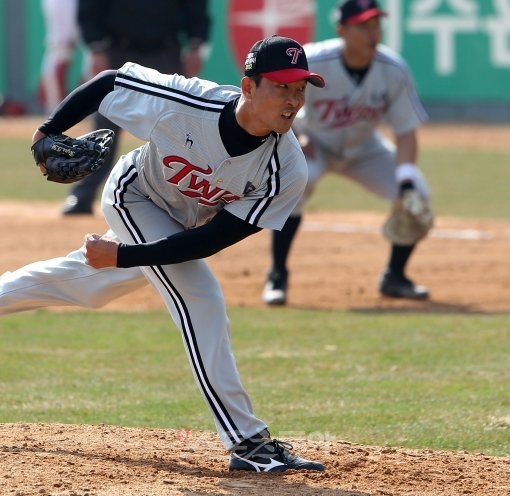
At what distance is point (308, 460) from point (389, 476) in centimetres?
33

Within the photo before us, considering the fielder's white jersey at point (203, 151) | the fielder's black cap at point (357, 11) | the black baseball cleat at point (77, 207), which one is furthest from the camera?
the black baseball cleat at point (77, 207)

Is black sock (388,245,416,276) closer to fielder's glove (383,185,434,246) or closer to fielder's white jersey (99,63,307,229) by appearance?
fielder's glove (383,185,434,246)

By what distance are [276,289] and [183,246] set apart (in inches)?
163

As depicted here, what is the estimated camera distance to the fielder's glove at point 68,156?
4574mm

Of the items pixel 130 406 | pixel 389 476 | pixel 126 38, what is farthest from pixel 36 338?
pixel 126 38

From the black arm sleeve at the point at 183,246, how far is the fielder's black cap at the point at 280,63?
54 centimetres

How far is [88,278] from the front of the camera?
4812mm

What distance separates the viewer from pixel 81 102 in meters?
4.67

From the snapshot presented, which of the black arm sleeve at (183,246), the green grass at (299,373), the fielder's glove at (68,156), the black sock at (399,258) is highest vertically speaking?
the fielder's glove at (68,156)

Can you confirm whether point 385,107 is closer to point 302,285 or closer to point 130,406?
point 302,285

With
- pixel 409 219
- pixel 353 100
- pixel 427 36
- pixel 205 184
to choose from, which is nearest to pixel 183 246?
pixel 205 184

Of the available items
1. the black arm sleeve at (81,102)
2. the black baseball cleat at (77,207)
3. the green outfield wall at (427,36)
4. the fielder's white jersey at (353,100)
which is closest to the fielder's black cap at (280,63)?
the black arm sleeve at (81,102)

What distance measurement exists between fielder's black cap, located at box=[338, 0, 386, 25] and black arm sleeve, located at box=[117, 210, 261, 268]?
398cm

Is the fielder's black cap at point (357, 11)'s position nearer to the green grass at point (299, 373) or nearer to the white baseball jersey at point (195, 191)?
the green grass at point (299, 373)
